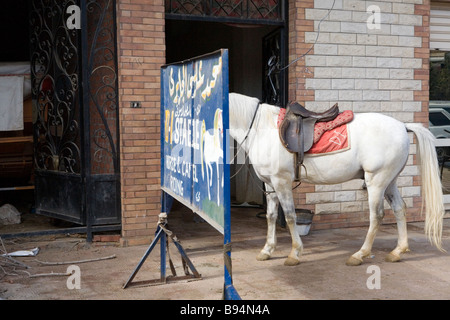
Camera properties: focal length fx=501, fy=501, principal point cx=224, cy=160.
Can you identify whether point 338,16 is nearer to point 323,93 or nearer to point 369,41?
point 369,41

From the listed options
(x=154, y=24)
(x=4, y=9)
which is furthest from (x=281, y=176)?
(x=4, y=9)

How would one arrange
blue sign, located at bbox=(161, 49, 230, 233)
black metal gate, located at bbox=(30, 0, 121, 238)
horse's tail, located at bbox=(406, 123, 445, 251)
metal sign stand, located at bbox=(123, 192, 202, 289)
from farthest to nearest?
black metal gate, located at bbox=(30, 0, 121, 238) < horse's tail, located at bbox=(406, 123, 445, 251) < metal sign stand, located at bbox=(123, 192, 202, 289) < blue sign, located at bbox=(161, 49, 230, 233)

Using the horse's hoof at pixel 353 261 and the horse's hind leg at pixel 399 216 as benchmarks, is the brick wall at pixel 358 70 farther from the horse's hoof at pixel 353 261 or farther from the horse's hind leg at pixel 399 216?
the horse's hoof at pixel 353 261

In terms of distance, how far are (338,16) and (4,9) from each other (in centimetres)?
653

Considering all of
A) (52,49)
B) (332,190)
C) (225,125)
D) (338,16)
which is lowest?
(332,190)

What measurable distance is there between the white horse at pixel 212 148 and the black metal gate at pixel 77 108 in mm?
3348

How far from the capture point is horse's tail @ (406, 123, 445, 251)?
5926mm

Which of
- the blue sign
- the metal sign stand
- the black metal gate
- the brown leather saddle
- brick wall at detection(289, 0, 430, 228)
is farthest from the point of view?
brick wall at detection(289, 0, 430, 228)

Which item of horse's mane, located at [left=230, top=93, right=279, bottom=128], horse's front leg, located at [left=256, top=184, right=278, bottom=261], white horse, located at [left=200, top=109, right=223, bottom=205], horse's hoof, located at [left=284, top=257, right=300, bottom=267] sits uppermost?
horse's mane, located at [left=230, top=93, right=279, bottom=128]

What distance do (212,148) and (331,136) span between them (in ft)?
8.29

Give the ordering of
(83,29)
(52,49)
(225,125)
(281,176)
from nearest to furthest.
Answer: (225,125), (281,176), (83,29), (52,49)

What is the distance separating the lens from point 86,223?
6980 millimetres

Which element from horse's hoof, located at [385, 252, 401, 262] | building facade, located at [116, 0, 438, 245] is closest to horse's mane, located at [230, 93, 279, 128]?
building facade, located at [116, 0, 438, 245]

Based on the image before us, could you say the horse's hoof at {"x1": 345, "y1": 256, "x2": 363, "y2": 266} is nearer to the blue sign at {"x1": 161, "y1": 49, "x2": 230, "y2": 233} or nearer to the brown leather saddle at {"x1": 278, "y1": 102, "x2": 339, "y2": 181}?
the brown leather saddle at {"x1": 278, "y1": 102, "x2": 339, "y2": 181}
